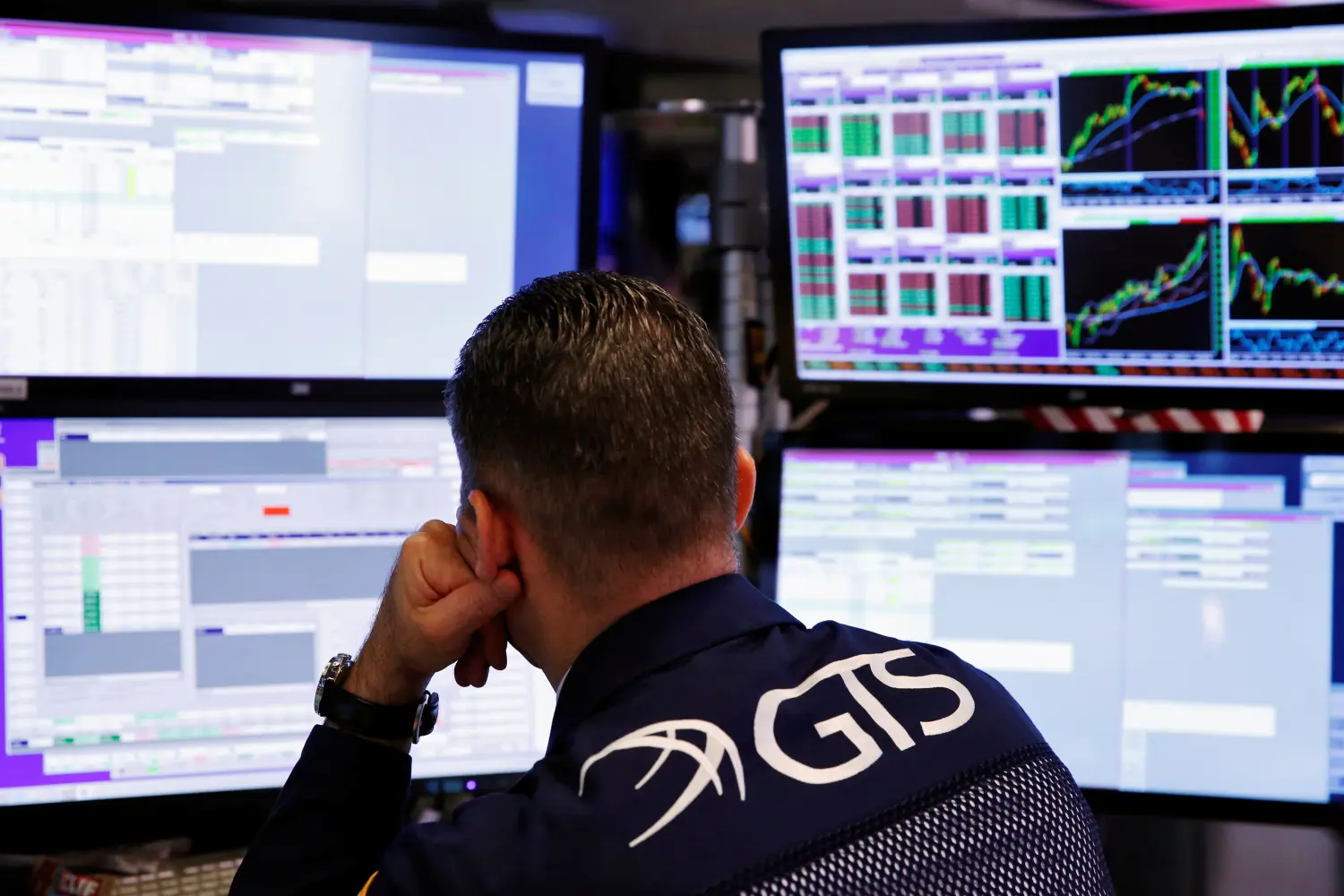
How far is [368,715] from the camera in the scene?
893 mm

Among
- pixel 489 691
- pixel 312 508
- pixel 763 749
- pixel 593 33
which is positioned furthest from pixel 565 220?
pixel 763 749

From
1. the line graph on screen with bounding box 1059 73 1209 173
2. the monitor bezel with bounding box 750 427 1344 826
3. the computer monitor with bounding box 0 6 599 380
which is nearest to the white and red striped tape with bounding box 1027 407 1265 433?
the monitor bezel with bounding box 750 427 1344 826

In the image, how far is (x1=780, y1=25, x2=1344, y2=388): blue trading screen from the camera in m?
1.21

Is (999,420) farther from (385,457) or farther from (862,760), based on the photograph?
(862,760)

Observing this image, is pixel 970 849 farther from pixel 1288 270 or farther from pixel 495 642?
pixel 1288 270

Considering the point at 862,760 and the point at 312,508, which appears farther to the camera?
the point at 312,508

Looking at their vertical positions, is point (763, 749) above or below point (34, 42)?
below

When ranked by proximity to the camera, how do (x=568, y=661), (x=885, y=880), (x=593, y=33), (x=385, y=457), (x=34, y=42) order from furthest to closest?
(x=593, y=33) < (x=385, y=457) < (x=34, y=42) < (x=568, y=661) < (x=885, y=880)

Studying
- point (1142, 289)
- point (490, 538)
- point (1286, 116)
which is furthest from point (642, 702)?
point (1286, 116)

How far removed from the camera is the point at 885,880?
672 millimetres

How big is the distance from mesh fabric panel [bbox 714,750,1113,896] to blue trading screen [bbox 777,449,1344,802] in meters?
0.52

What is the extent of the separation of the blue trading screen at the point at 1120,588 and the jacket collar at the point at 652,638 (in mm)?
546

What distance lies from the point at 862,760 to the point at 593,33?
0.97 meters

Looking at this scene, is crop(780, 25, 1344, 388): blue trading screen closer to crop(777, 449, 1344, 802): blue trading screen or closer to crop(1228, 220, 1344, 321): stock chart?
crop(1228, 220, 1344, 321): stock chart
